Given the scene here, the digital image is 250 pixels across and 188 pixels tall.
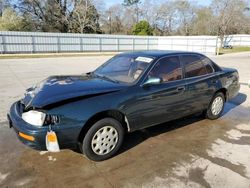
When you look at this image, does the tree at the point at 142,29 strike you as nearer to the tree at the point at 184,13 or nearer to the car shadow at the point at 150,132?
the tree at the point at 184,13

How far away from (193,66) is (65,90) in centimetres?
263

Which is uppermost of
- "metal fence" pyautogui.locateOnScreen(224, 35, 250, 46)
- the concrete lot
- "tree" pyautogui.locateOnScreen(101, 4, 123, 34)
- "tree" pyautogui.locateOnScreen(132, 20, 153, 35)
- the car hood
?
"tree" pyautogui.locateOnScreen(101, 4, 123, 34)

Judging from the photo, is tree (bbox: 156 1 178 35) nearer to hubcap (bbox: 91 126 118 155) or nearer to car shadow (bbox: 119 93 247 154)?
car shadow (bbox: 119 93 247 154)

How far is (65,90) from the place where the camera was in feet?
11.1

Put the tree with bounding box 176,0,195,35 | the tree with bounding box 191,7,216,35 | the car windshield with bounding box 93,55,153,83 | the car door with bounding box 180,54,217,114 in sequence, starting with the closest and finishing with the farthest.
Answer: the car windshield with bounding box 93,55,153,83, the car door with bounding box 180,54,217,114, the tree with bounding box 191,7,216,35, the tree with bounding box 176,0,195,35

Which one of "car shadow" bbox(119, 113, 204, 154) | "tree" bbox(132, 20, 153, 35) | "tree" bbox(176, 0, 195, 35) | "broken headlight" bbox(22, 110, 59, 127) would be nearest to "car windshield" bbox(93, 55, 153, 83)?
"car shadow" bbox(119, 113, 204, 154)

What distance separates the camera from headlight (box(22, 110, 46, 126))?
9.99 feet

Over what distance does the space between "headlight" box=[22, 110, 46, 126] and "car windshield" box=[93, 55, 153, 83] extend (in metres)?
1.42

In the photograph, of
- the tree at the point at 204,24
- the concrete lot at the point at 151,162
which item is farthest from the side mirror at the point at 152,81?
the tree at the point at 204,24

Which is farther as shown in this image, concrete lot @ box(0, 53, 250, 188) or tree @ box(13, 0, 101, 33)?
tree @ box(13, 0, 101, 33)

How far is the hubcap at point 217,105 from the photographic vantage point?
5.27 m

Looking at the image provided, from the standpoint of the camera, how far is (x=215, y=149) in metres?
3.99

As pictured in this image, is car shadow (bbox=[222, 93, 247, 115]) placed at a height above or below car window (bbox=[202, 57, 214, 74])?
below

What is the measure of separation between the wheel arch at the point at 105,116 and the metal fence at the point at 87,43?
24798 millimetres
